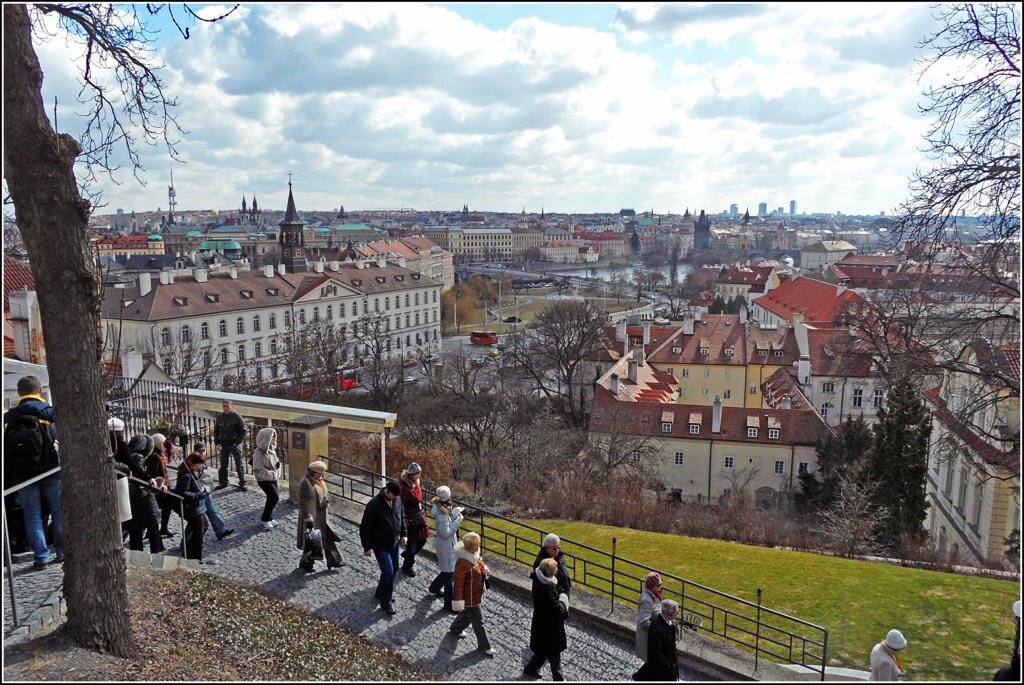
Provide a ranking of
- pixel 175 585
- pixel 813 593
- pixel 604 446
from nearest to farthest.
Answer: pixel 175 585 → pixel 813 593 → pixel 604 446

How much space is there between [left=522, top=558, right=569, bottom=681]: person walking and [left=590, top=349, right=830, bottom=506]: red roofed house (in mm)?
25224

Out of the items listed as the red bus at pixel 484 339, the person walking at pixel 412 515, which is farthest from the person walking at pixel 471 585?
the red bus at pixel 484 339

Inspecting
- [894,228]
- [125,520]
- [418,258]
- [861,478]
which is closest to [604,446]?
[861,478]

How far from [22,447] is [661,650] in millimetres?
6431

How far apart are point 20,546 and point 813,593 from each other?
438 inches

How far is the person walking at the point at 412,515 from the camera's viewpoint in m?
9.25

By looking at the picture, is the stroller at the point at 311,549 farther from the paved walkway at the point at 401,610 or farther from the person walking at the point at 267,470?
the person walking at the point at 267,470

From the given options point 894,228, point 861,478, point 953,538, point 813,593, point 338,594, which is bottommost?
point 953,538

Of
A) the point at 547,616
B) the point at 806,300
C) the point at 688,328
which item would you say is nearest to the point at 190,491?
the point at 547,616

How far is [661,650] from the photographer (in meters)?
6.92

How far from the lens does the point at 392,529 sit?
852cm

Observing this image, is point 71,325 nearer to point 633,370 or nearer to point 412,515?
point 412,515

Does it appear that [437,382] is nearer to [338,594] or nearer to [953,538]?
[953,538]

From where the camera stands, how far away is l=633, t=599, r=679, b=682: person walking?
6.92 meters
